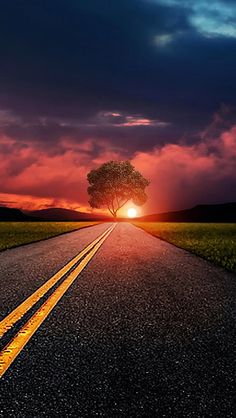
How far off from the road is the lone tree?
86.3m

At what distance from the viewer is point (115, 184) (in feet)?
304

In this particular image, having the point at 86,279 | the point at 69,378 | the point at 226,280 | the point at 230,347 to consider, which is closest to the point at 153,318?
the point at 230,347

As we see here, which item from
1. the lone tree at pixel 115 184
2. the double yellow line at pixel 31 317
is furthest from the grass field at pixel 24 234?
the lone tree at pixel 115 184

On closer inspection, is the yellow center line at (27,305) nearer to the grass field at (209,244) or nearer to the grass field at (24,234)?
the grass field at (209,244)

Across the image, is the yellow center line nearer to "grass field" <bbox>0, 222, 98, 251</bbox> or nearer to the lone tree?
"grass field" <bbox>0, 222, 98, 251</bbox>

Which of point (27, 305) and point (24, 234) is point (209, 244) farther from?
point (24, 234)

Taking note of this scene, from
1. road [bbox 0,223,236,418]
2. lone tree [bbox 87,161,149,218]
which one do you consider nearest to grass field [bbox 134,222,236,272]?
road [bbox 0,223,236,418]

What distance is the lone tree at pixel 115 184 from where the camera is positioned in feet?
304

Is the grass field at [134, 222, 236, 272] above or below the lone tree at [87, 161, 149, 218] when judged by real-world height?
below

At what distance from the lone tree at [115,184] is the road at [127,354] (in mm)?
86341

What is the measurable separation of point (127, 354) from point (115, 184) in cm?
8957

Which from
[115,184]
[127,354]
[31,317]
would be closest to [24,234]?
[31,317]

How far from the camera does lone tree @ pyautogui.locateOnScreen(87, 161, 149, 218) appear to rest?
304 ft

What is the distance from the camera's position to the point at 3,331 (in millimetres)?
3836
